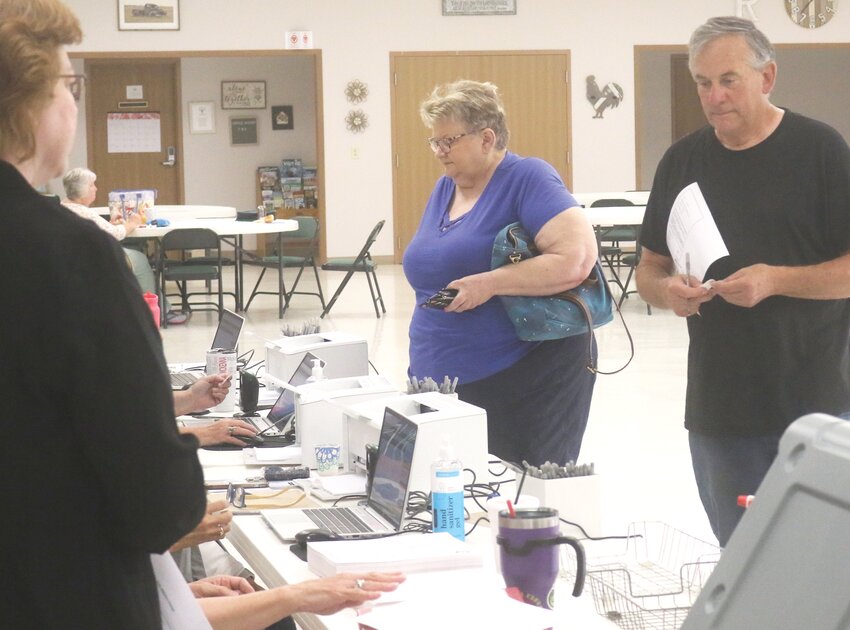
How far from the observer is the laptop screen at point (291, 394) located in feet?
10.7

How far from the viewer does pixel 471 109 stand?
10.6 ft

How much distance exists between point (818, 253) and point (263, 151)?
1360cm

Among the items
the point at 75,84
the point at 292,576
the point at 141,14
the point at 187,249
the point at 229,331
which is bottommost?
the point at 292,576

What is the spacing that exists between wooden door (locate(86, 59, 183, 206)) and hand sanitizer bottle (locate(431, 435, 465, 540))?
13.7 meters

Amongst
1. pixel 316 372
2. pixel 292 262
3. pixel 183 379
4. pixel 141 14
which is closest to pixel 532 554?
pixel 316 372

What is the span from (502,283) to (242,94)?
12.8 meters

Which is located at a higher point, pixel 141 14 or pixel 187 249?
pixel 141 14

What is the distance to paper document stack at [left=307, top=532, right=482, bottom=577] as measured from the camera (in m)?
1.93

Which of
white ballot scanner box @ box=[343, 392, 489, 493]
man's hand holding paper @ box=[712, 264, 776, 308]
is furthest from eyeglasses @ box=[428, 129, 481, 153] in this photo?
man's hand holding paper @ box=[712, 264, 776, 308]

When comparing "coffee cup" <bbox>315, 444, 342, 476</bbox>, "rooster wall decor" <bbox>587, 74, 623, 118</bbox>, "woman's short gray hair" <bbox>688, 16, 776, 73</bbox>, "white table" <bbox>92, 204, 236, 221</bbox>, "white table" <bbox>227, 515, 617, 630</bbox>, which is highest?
"rooster wall decor" <bbox>587, 74, 623, 118</bbox>

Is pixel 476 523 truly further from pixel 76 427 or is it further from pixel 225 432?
pixel 76 427

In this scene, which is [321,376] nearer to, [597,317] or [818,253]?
[597,317]

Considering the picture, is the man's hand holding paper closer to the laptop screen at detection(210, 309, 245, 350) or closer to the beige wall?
the laptop screen at detection(210, 309, 245, 350)

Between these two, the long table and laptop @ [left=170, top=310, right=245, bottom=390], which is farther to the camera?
the long table
